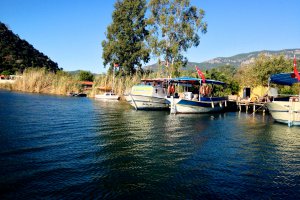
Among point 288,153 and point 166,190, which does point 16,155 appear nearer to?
point 166,190

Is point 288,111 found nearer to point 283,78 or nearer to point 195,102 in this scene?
point 283,78

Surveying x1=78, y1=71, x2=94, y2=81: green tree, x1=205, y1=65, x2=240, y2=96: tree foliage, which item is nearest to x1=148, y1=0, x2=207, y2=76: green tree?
x1=205, y1=65, x2=240, y2=96: tree foliage

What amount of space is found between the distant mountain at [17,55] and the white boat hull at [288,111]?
91.7 meters

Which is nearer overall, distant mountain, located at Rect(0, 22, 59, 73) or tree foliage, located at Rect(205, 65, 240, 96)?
tree foliage, located at Rect(205, 65, 240, 96)

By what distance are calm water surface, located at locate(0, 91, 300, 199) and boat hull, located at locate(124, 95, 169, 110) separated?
16.7 m

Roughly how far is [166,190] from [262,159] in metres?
6.44

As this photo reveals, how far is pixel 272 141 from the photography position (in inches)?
706

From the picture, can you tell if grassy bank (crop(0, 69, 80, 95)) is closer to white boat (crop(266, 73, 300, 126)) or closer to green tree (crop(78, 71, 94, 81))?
green tree (crop(78, 71, 94, 81))

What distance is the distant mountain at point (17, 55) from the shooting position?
335ft

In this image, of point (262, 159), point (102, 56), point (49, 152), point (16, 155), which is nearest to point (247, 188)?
point (262, 159)

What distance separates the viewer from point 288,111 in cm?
2539

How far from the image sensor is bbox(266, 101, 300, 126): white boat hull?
25047 millimetres

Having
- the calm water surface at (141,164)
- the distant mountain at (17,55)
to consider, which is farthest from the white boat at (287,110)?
the distant mountain at (17,55)

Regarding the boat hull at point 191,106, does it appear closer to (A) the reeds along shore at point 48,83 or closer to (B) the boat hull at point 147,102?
(B) the boat hull at point 147,102
